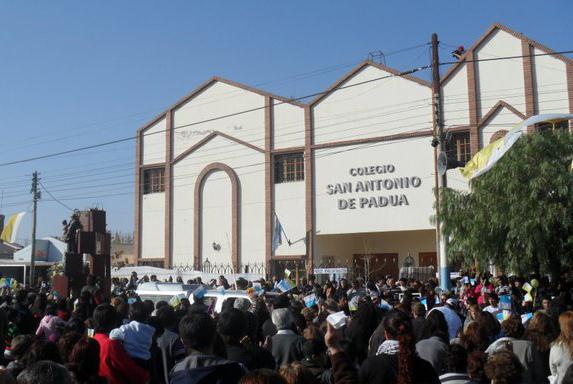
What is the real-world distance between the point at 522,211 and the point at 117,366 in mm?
13067

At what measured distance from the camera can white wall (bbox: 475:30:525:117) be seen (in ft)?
95.2

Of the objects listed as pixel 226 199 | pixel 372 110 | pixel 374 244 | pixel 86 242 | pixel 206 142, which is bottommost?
pixel 86 242

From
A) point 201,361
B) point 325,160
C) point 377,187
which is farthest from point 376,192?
point 201,361

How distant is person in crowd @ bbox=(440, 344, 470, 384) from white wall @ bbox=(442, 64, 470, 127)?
25.9m

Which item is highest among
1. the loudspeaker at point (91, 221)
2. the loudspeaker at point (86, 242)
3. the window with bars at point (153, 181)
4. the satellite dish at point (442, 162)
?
the window with bars at point (153, 181)

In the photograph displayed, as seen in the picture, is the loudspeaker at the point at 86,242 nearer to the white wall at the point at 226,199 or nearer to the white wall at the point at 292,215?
the white wall at the point at 292,215

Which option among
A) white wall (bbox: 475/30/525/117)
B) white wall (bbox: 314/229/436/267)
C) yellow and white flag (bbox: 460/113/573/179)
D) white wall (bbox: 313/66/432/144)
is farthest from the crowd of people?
white wall (bbox: 314/229/436/267)

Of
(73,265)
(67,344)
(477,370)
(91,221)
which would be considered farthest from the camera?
(91,221)

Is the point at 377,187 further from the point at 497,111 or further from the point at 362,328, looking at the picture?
the point at 362,328

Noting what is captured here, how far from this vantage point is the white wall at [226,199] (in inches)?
1396

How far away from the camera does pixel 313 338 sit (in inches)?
249

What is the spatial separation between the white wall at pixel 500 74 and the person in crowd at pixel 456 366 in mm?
25515

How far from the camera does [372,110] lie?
32.4 metres

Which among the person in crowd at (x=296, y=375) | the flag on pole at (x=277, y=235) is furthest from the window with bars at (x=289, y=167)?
the person in crowd at (x=296, y=375)
